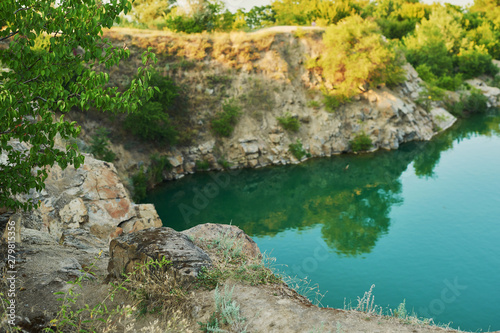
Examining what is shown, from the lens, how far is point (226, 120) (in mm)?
28422

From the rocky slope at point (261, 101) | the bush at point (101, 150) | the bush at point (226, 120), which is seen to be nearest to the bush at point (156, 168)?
the rocky slope at point (261, 101)

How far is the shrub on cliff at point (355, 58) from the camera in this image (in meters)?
30.1

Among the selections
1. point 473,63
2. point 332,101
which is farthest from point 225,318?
point 473,63

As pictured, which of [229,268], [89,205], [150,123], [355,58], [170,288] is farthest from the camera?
[355,58]

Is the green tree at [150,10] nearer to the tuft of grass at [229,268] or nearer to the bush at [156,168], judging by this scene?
the bush at [156,168]

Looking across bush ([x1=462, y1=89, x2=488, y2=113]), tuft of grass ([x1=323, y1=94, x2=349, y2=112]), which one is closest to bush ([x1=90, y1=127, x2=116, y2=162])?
tuft of grass ([x1=323, y1=94, x2=349, y2=112])

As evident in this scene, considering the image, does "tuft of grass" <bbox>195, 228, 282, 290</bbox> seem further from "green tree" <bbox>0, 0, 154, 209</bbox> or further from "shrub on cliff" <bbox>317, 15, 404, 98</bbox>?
"shrub on cliff" <bbox>317, 15, 404, 98</bbox>

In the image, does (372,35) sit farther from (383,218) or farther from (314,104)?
(383,218)

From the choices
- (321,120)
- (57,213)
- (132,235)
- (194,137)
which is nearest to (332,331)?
(132,235)

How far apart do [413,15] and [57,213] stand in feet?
200

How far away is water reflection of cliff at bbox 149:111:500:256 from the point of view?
18906 mm

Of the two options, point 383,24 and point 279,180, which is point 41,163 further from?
point 383,24

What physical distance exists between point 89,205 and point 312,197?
1410 centimetres

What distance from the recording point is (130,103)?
20.5 ft
